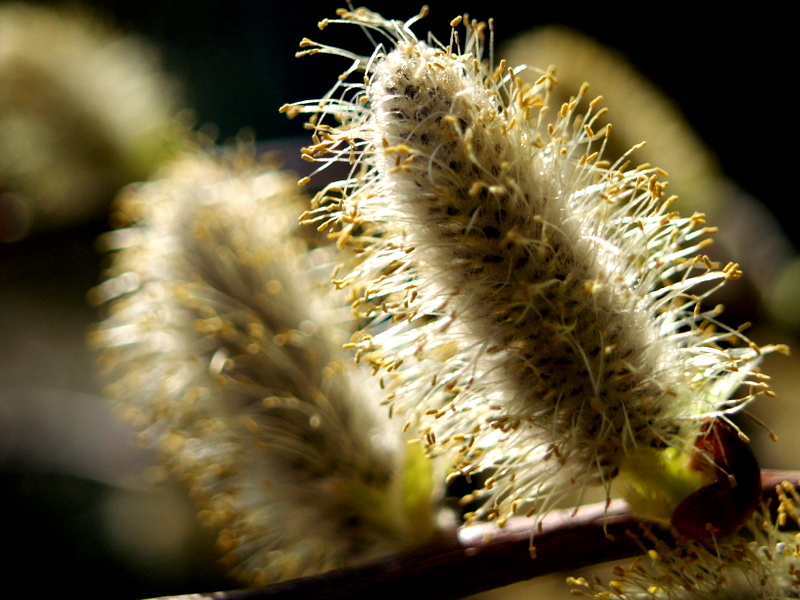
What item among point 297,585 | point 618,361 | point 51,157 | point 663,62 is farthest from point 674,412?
point 663,62

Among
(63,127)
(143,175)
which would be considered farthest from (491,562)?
(63,127)

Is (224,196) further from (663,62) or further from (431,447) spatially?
(663,62)

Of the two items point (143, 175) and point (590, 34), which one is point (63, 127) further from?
point (590, 34)

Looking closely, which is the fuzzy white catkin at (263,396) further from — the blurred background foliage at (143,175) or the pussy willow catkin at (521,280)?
the blurred background foliage at (143,175)

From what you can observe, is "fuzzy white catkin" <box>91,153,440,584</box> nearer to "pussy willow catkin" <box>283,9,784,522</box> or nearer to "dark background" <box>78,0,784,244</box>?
"pussy willow catkin" <box>283,9,784,522</box>

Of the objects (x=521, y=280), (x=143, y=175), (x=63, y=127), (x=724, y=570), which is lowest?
(x=724, y=570)
